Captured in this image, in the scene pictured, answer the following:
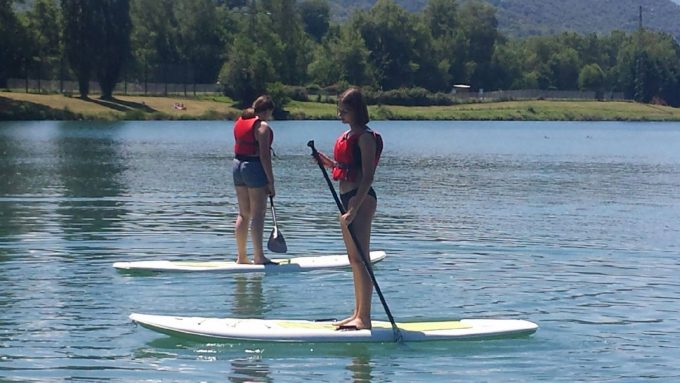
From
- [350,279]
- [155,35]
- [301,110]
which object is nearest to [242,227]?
[350,279]

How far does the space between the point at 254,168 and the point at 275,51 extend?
119 m

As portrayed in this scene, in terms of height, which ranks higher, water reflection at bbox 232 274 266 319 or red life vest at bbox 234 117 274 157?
red life vest at bbox 234 117 274 157

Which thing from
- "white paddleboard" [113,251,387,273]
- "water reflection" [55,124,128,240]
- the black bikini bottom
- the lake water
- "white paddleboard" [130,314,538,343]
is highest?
the black bikini bottom

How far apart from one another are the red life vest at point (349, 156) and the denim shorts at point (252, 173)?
440 cm

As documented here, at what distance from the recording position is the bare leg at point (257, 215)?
16141 millimetres

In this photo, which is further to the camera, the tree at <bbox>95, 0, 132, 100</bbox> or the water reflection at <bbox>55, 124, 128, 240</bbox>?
the tree at <bbox>95, 0, 132, 100</bbox>

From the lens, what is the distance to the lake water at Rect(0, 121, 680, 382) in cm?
1152

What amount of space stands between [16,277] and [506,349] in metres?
6.83

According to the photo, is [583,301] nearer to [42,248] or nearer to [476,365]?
[476,365]

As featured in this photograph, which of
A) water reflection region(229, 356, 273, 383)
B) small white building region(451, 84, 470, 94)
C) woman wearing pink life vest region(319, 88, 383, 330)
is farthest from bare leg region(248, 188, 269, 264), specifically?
small white building region(451, 84, 470, 94)

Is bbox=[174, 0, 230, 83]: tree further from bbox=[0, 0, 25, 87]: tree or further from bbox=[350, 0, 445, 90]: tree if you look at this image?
bbox=[0, 0, 25, 87]: tree

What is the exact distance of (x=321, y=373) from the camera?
1118 cm

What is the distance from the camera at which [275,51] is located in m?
134

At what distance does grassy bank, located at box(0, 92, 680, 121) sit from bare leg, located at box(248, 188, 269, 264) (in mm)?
75479
